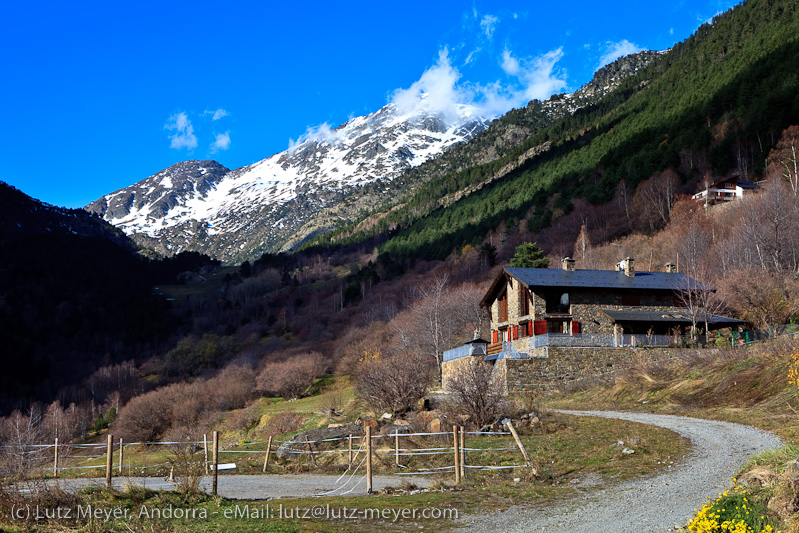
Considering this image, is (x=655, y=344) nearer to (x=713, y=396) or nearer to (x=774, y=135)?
(x=713, y=396)

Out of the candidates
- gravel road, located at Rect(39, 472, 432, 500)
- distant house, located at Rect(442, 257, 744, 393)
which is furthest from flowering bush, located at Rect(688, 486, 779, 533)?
distant house, located at Rect(442, 257, 744, 393)

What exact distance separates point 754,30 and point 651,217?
59.6m

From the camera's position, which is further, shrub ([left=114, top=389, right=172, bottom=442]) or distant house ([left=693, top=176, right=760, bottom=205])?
distant house ([left=693, top=176, right=760, bottom=205])

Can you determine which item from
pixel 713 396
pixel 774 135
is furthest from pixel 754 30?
pixel 713 396

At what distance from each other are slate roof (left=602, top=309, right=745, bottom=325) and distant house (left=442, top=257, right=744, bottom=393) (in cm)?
6

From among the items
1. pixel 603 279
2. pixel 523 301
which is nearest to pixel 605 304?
pixel 603 279

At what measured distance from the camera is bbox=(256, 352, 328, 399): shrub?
231 ft

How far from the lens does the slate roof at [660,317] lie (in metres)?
41.4

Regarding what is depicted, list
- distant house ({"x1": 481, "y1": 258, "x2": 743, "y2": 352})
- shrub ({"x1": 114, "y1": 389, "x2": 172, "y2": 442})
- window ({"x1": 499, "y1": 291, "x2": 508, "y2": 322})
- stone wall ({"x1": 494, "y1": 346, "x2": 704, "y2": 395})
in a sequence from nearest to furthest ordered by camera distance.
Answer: stone wall ({"x1": 494, "y1": 346, "x2": 704, "y2": 395})
distant house ({"x1": 481, "y1": 258, "x2": 743, "y2": 352})
window ({"x1": 499, "y1": 291, "x2": 508, "y2": 322})
shrub ({"x1": 114, "y1": 389, "x2": 172, "y2": 442})

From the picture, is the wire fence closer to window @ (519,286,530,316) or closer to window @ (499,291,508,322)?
window @ (519,286,530,316)

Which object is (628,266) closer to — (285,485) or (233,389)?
(285,485)

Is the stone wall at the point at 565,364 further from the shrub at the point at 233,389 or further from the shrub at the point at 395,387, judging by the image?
the shrub at the point at 233,389

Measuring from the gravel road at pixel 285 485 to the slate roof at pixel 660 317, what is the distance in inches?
1099

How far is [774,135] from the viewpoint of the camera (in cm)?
9112
